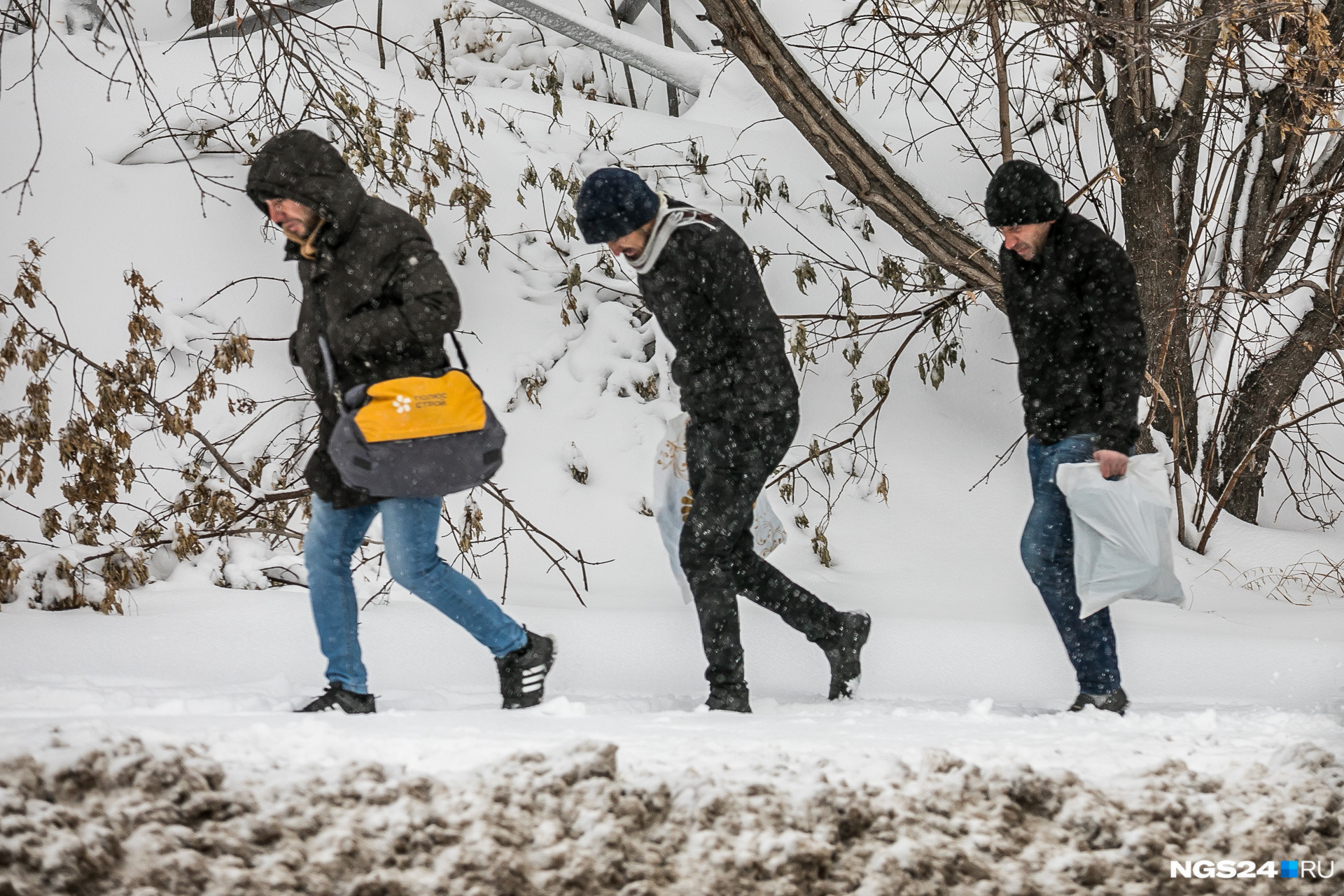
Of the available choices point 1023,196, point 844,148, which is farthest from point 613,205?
point 844,148

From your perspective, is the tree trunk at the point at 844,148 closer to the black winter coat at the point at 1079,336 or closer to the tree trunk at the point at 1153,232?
the tree trunk at the point at 1153,232

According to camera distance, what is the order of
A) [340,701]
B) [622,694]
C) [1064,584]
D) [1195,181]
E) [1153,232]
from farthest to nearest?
[1195,181] → [1153,232] → [622,694] → [1064,584] → [340,701]

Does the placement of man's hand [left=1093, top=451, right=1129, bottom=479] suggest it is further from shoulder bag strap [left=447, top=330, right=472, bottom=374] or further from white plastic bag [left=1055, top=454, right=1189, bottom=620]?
shoulder bag strap [left=447, top=330, right=472, bottom=374]

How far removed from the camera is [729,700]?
297 cm

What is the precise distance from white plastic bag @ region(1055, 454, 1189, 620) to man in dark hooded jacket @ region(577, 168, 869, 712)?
0.82m

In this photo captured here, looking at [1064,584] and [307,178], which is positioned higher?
[307,178]

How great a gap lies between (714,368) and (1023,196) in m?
0.97

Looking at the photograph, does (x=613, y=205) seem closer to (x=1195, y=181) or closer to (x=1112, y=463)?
(x=1112, y=463)

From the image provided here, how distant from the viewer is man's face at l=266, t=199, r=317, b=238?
8.56ft

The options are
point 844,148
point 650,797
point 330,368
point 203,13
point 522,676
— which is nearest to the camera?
point 650,797

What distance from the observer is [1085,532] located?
9.45 ft

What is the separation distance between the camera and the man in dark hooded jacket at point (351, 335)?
260cm

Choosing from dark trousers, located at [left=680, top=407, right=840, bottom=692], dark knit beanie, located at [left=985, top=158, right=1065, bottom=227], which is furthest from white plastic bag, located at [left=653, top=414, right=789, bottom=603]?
dark knit beanie, located at [left=985, top=158, right=1065, bottom=227]

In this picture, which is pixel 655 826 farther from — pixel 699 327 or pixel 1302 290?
pixel 1302 290
